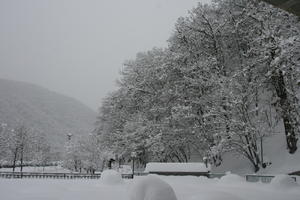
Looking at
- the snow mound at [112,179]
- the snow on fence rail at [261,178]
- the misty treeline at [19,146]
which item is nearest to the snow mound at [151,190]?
the snow mound at [112,179]

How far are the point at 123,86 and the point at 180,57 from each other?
11.2 meters

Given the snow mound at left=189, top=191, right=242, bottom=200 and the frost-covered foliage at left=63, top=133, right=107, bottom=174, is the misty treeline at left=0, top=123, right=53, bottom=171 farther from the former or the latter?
the snow mound at left=189, top=191, right=242, bottom=200

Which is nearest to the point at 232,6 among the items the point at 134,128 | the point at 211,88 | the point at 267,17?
the point at 267,17

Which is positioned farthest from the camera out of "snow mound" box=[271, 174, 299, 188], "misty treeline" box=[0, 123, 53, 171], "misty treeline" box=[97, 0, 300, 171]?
"misty treeline" box=[0, 123, 53, 171]

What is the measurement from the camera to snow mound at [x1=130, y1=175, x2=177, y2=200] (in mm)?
6195

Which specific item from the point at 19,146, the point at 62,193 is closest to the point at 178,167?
the point at 62,193

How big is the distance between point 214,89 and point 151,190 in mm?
19078

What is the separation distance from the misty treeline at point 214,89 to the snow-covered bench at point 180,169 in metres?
2.65

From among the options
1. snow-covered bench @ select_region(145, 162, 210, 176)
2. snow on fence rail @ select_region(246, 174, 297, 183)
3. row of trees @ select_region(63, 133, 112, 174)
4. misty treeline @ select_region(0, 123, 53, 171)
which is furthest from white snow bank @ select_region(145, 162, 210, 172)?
misty treeline @ select_region(0, 123, 53, 171)

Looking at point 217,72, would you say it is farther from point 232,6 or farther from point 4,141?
point 4,141

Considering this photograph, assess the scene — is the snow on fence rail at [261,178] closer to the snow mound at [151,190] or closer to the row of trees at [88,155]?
the snow mound at [151,190]

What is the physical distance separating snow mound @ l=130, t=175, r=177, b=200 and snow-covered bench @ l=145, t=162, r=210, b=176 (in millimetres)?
12519

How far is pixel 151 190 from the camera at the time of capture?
20.7 ft

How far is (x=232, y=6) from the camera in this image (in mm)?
25203
